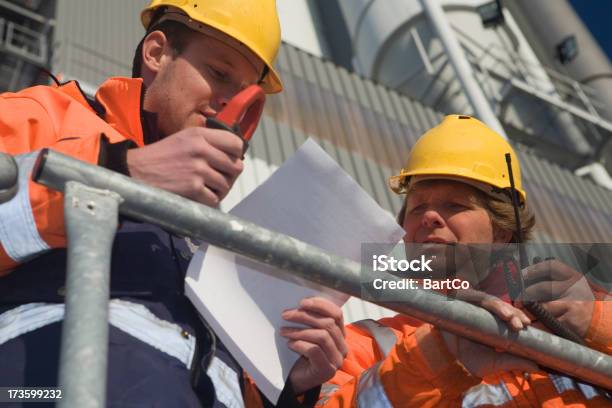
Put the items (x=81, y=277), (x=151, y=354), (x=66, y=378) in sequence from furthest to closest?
(x=151, y=354), (x=81, y=277), (x=66, y=378)

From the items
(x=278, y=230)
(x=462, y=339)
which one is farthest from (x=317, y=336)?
(x=462, y=339)

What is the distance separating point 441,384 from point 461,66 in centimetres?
720

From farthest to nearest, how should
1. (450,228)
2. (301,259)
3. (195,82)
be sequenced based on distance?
(450,228)
(195,82)
(301,259)

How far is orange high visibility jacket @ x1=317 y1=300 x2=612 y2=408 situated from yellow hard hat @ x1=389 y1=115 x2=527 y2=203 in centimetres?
100

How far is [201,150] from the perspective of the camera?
129 cm

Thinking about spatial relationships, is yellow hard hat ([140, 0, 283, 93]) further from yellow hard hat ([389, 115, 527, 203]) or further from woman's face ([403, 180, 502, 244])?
yellow hard hat ([389, 115, 527, 203])

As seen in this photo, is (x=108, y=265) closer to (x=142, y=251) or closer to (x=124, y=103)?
(x=142, y=251)

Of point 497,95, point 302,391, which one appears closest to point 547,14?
point 497,95

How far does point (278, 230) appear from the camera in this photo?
1.50 metres

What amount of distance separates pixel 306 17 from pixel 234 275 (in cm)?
979

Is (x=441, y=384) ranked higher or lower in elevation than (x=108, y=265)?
lower

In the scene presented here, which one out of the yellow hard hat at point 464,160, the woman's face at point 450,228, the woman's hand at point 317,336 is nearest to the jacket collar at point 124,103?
the woman's hand at point 317,336

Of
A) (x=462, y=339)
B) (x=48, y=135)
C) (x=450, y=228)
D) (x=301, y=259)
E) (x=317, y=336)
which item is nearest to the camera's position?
(x=301, y=259)

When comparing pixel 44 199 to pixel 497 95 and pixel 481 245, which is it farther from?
pixel 497 95
